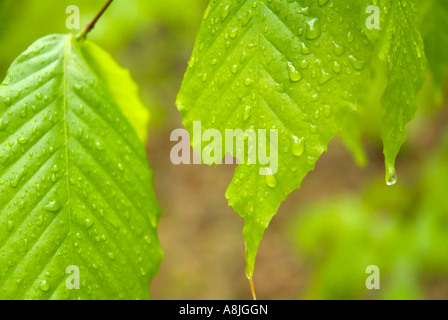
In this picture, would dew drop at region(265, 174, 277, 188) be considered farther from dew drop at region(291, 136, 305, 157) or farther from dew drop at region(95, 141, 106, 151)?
dew drop at region(95, 141, 106, 151)

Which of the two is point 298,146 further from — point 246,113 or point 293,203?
point 293,203

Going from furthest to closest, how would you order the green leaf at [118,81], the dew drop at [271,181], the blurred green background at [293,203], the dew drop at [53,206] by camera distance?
the blurred green background at [293,203]
the green leaf at [118,81]
the dew drop at [53,206]
the dew drop at [271,181]

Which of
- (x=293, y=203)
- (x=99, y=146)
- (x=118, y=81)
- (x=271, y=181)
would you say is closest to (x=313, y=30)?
(x=271, y=181)

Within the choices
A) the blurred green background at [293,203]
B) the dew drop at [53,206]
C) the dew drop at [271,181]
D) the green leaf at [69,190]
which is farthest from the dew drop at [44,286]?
the blurred green background at [293,203]

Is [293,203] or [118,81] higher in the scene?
[293,203]

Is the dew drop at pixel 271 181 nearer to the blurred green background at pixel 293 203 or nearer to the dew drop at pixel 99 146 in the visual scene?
the dew drop at pixel 99 146

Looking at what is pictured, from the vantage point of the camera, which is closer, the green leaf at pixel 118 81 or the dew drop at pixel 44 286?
the dew drop at pixel 44 286

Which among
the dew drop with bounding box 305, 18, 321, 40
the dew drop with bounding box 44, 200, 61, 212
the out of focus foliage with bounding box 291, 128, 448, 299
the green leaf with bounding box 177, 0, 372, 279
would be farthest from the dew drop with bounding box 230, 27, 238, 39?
the out of focus foliage with bounding box 291, 128, 448, 299
